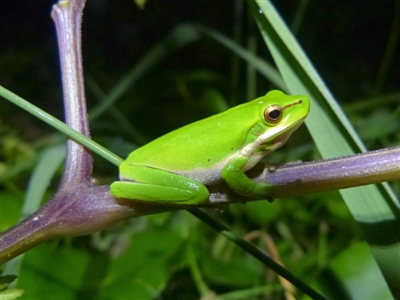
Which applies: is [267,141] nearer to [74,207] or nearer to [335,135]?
[335,135]

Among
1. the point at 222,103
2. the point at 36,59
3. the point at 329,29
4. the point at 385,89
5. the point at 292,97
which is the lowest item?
the point at 292,97

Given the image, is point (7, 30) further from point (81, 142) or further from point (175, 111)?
point (81, 142)

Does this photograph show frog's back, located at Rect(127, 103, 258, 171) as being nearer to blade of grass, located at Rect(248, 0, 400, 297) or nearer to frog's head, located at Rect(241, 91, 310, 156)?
frog's head, located at Rect(241, 91, 310, 156)

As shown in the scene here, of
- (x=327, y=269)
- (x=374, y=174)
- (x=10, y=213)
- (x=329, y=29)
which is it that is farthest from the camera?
(x=329, y=29)

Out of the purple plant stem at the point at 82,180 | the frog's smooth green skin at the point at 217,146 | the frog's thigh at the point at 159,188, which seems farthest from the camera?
the frog's smooth green skin at the point at 217,146

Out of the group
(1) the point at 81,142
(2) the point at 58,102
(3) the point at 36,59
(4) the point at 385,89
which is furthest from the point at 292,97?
(3) the point at 36,59

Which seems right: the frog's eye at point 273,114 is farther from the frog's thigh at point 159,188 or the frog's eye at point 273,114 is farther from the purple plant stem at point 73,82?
the purple plant stem at point 73,82

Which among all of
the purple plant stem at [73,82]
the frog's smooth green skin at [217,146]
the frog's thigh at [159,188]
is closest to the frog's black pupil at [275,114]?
the frog's smooth green skin at [217,146]

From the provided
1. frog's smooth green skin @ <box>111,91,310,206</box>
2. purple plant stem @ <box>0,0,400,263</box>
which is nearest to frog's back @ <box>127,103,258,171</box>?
frog's smooth green skin @ <box>111,91,310,206</box>
